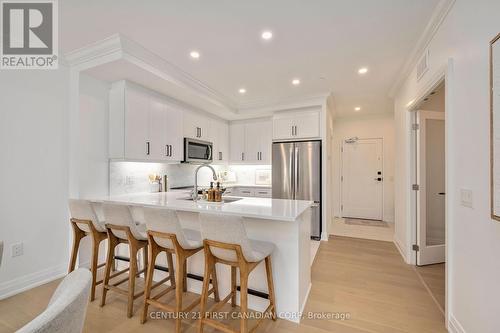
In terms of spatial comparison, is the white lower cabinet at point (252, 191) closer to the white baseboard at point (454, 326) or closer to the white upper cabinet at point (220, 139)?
the white upper cabinet at point (220, 139)

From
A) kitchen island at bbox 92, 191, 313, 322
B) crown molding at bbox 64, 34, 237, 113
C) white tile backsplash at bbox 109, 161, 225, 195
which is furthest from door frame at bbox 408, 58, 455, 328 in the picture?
white tile backsplash at bbox 109, 161, 225, 195

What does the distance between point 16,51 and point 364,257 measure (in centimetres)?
489

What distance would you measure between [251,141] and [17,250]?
397 centimetres

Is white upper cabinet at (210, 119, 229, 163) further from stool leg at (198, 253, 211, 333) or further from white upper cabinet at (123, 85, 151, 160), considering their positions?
stool leg at (198, 253, 211, 333)

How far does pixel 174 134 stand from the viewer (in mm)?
3682

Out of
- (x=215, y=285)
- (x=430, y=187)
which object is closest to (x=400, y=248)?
(x=430, y=187)

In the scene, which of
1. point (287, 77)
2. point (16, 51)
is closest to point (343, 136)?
point (287, 77)

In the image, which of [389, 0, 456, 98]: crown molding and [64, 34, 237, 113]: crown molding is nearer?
[389, 0, 456, 98]: crown molding

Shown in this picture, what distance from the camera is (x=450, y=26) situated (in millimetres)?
1788

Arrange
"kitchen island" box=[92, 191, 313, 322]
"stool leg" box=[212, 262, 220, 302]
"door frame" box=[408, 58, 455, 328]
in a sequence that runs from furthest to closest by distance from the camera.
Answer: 1. "stool leg" box=[212, 262, 220, 302]
2. "kitchen island" box=[92, 191, 313, 322]
3. "door frame" box=[408, 58, 455, 328]

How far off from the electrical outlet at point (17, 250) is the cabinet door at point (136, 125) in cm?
138

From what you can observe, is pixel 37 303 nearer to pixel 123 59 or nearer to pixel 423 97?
pixel 123 59

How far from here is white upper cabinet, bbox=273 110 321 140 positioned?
4109 mm

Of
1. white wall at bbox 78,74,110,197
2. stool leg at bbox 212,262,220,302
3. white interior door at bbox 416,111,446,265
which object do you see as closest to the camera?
stool leg at bbox 212,262,220,302
